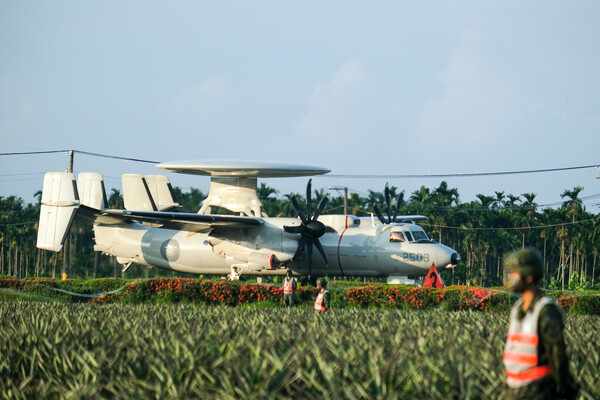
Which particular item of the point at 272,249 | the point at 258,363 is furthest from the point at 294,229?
the point at 258,363

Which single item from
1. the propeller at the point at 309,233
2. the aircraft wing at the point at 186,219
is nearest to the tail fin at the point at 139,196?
the aircraft wing at the point at 186,219

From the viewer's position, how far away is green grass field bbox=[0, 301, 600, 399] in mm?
7234

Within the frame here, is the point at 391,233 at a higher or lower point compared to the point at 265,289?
higher

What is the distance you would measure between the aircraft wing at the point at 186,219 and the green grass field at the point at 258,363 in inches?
873

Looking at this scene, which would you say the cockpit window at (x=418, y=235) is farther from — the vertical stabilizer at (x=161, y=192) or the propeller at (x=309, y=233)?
the vertical stabilizer at (x=161, y=192)

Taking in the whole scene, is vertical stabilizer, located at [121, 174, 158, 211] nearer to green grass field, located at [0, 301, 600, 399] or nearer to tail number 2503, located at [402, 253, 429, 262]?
tail number 2503, located at [402, 253, 429, 262]

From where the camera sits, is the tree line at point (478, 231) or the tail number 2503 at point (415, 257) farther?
the tree line at point (478, 231)

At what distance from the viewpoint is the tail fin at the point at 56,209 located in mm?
34188

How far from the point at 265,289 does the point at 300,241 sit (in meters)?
8.57

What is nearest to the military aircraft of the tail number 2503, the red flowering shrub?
the tail number 2503

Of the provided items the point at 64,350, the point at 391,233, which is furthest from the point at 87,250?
the point at 64,350

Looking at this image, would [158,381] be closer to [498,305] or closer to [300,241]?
[498,305]

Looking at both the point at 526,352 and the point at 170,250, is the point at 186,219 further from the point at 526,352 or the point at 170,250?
the point at 526,352

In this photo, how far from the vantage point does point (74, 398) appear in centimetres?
728
